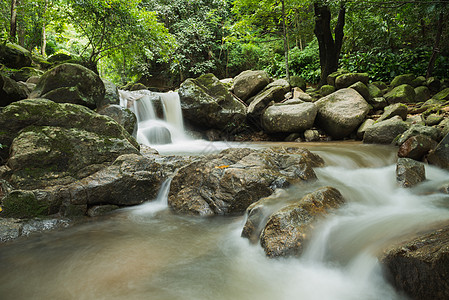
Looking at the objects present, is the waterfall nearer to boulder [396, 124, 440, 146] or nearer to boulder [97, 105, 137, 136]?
boulder [97, 105, 137, 136]

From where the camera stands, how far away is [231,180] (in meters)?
3.68

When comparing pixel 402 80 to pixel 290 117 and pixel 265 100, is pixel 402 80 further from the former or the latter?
pixel 265 100

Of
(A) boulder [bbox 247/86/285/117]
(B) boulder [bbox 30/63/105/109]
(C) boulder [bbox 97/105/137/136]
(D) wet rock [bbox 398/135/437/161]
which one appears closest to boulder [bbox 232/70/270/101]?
(A) boulder [bbox 247/86/285/117]

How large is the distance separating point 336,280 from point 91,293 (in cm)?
204

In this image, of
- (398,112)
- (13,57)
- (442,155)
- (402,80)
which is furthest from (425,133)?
(13,57)

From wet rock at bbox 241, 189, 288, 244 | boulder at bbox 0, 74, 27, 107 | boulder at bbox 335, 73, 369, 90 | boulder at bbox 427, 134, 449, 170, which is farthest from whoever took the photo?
boulder at bbox 335, 73, 369, 90

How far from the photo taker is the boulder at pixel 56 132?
3.86 m

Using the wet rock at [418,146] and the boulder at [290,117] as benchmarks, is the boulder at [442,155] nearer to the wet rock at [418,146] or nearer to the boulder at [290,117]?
the wet rock at [418,146]

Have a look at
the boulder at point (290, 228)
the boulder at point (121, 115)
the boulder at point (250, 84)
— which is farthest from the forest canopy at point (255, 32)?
the boulder at point (290, 228)

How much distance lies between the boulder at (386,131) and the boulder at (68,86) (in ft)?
26.2

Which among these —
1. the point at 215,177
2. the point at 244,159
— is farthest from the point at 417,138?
the point at 215,177

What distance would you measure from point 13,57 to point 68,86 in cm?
482

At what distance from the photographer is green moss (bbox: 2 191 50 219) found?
3.15 metres

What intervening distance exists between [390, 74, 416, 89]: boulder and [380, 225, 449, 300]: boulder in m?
9.93
